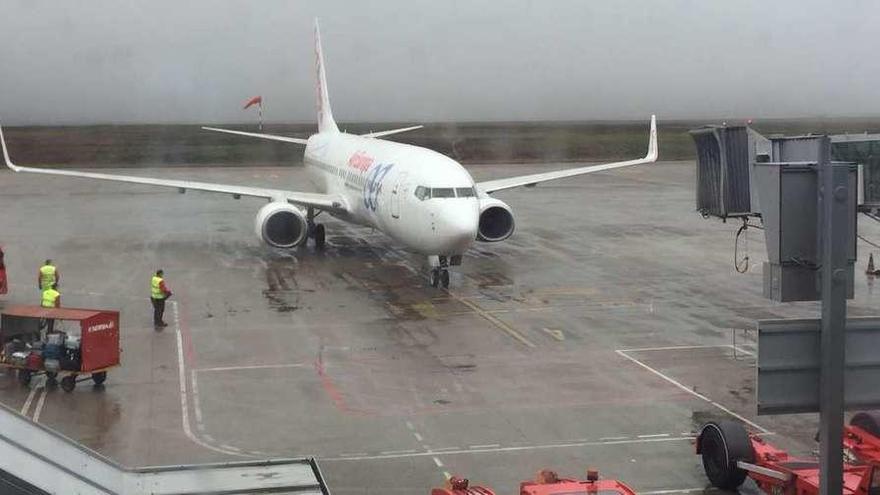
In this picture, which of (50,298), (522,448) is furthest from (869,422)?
(50,298)

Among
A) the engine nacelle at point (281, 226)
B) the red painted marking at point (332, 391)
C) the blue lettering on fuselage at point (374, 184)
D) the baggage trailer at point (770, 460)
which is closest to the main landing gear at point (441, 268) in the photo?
the blue lettering on fuselage at point (374, 184)

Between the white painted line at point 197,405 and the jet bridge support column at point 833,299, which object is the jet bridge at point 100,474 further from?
the white painted line at point 197,405

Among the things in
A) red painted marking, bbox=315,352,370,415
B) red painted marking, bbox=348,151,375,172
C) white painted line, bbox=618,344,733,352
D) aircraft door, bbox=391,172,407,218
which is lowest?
white painted line, bbox=618,344,733,352

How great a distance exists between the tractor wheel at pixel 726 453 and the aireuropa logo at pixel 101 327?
12.4m

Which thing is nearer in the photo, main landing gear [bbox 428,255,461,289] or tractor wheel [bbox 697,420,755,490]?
tractor wheel [bbox 697,420,755,490]

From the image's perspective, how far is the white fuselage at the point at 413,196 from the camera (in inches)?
1223

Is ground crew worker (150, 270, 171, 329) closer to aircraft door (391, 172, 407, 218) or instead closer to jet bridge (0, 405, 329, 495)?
aircraft door (391, 172, 407, 218)

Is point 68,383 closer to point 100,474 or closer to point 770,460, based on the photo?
point 100,474

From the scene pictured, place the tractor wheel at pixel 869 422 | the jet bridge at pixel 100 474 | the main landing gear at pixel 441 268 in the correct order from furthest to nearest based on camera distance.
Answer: the main landing gear at pixel 441 268, the tractor wheel at pixel 869 422, the jet bridge at pixel 100 474

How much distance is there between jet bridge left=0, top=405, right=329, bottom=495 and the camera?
7.70 metres

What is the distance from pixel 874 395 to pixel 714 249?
35302mm

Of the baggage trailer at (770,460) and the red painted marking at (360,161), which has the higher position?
the red painted marking at (360,161)

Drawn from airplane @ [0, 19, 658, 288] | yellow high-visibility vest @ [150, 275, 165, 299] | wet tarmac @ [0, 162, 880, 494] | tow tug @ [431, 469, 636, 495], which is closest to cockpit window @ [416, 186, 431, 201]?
airplane @ [0, 19, 658, 288]

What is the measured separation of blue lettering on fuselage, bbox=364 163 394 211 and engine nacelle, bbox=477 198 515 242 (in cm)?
376
